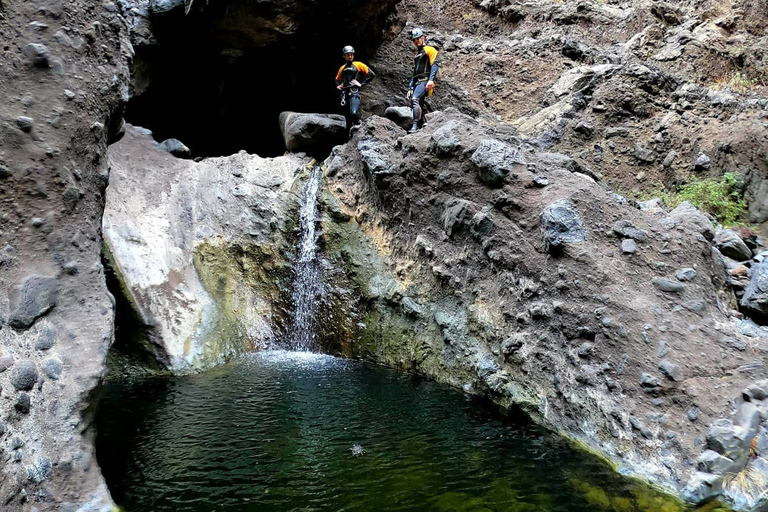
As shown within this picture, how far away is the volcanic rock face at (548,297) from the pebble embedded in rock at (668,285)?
18 millimetres

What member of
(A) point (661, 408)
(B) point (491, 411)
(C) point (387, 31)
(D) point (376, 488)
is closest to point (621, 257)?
(A) point (661, 408)

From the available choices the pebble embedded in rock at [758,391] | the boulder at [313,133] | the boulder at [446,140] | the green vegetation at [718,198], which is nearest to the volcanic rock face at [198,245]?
the boulder at [313,133]

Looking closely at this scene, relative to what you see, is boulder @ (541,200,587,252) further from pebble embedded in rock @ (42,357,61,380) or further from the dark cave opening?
the dark cave opening

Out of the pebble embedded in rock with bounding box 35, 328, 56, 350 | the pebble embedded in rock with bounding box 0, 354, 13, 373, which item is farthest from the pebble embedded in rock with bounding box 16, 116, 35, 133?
the pebble embedded in rock with bounding box 0, 354, 13, 373

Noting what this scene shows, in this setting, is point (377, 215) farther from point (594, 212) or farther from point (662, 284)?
point (662, 284)

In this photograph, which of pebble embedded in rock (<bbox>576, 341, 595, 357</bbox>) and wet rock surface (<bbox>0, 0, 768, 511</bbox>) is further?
pebble embedded in rock (<bbox>576, 341, 595, 357</bbox>)

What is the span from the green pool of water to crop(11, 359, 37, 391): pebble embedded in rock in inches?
49.9

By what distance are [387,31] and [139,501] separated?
1262 centimetres

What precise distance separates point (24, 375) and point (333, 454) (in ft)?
9.15

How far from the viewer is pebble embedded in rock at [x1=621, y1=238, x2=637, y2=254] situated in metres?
6.29

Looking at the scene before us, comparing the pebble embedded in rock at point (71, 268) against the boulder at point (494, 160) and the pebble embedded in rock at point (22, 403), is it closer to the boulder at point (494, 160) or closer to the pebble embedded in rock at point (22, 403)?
the pebble embedded in rock at point (22, 403)

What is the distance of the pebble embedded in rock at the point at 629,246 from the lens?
629 cm

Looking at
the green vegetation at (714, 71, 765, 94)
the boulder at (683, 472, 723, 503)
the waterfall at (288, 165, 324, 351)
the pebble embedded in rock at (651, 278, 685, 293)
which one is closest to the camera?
the boulder at (683, 472, 723, 503)

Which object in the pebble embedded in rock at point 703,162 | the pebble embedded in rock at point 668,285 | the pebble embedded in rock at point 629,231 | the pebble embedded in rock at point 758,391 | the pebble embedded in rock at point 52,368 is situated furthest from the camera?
the pebble embedded in rock at point 703,162
